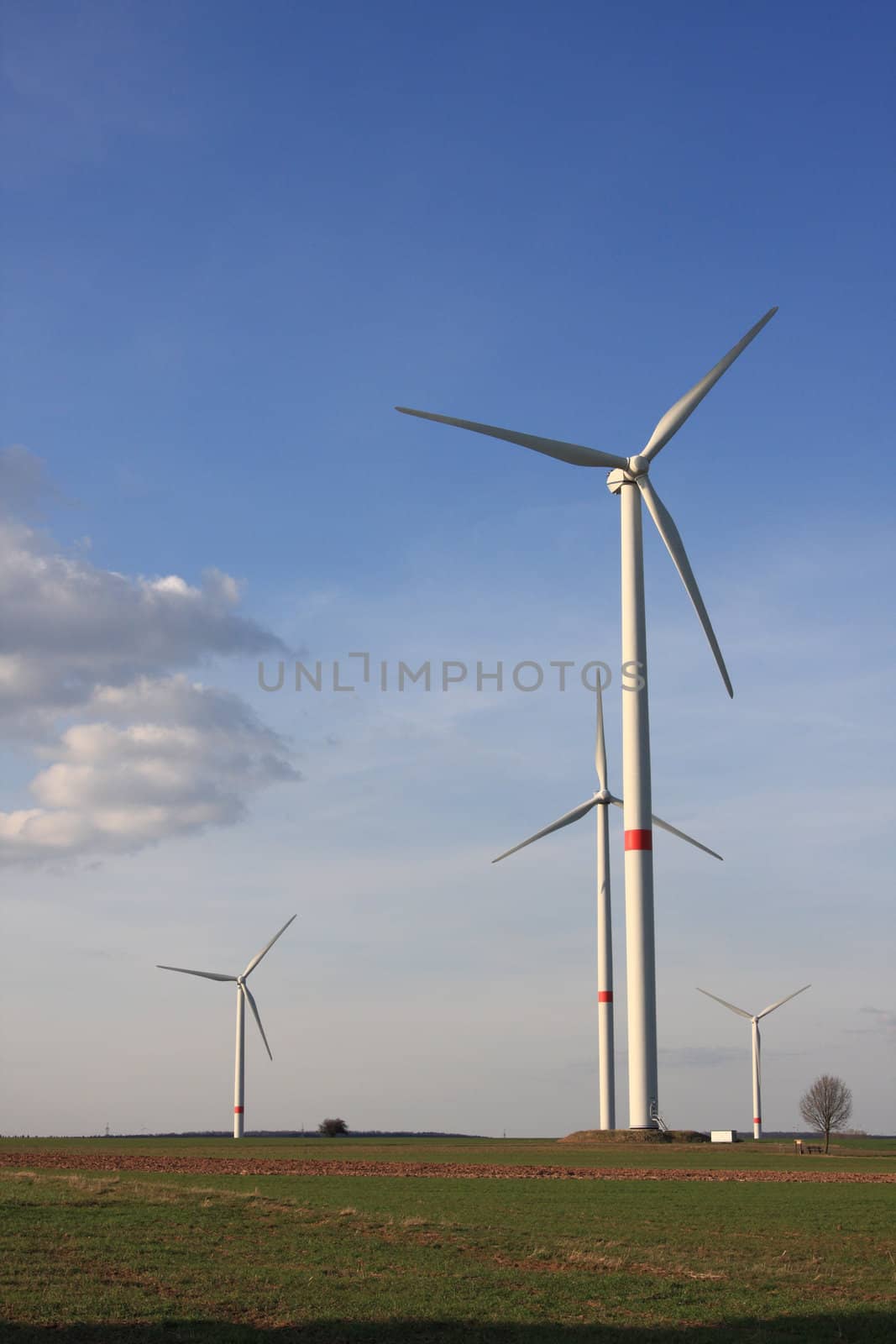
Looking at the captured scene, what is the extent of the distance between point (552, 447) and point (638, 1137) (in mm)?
36755

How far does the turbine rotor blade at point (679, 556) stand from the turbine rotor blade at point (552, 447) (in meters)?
2.45

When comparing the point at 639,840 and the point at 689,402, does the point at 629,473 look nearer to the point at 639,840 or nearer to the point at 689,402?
the point at 689,402

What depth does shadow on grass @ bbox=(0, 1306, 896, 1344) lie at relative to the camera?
18922mm

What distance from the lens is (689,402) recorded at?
75.1m

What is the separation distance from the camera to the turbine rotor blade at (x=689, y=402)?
74.0m

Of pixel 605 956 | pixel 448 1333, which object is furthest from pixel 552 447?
pixel 448 1333

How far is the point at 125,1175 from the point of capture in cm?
4591

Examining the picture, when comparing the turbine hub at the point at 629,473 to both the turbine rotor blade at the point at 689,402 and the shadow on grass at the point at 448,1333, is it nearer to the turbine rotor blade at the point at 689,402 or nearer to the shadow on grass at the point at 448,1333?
the turbine rotor blade at the point at 689,402

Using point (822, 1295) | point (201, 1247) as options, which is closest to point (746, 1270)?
point (822, 1295)

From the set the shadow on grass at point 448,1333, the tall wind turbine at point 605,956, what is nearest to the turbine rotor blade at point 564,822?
the tall wind turbine at point 605,956

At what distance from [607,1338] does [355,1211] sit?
14762mm

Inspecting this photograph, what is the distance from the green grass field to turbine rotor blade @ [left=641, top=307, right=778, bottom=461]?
145 ft

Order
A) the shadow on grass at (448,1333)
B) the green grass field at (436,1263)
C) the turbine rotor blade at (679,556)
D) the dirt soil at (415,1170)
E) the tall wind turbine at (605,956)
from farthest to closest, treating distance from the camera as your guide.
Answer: the tall wind turbine at (605,956)
the turbine rotor blade at (679,556)
the dirt soil at (415,1170)
the green grass field at (436,1263)
the shadow on grass at (448,1333)

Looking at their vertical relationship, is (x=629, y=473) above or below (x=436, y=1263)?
above
